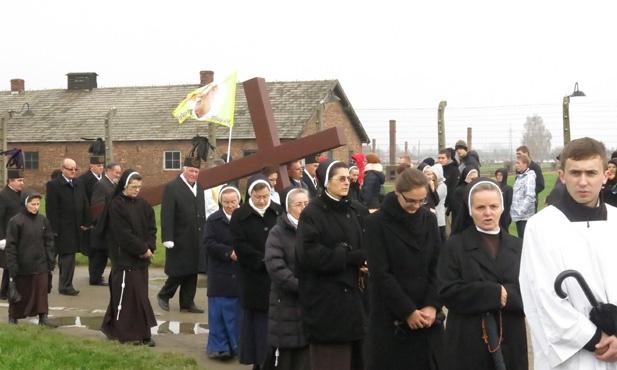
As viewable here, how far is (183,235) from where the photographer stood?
454 inches

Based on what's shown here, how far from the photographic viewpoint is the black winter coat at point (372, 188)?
41.3 ft

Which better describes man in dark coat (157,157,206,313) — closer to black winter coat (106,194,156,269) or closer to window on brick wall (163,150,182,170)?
black winter coat (106,194,156,269)

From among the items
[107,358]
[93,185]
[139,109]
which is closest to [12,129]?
[139,109]

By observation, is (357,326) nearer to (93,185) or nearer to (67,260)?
(67,260)

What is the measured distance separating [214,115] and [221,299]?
480 cm

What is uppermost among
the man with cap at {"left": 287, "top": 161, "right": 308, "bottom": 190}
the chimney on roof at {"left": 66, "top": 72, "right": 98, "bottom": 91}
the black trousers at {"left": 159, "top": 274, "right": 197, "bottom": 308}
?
the chimney on roof at {"left": 66, "top": 72, "right": 98, "bottom": 91}

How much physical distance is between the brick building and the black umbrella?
33.3 m

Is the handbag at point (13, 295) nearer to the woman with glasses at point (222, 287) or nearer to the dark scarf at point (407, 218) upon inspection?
the woman with glasses at point (222, 287)

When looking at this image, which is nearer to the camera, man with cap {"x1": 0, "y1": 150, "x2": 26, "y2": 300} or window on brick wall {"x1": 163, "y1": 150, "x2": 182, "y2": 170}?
man with cap {"x1": 0, "y1": 150, "x2": 26, "y2": 300}

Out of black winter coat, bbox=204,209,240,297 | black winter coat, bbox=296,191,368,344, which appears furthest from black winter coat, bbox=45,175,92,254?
black winter coat, bbox=296,191,368,344

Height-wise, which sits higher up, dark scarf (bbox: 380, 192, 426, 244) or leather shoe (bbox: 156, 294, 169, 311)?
dark scarf (bbox: 380, 192, 426, 244)

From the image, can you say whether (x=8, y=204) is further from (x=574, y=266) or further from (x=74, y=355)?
(x=574, y=266)

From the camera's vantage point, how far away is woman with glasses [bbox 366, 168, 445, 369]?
6.18 metres

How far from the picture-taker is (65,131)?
44.1m
